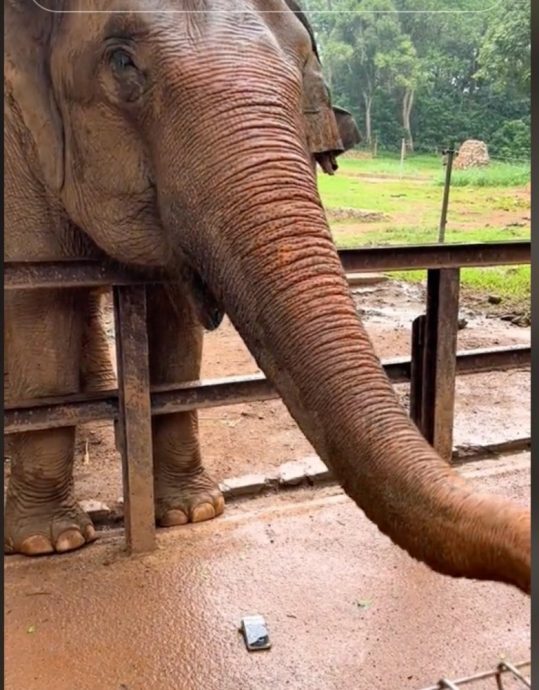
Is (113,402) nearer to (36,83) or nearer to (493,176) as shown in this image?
(36,83)

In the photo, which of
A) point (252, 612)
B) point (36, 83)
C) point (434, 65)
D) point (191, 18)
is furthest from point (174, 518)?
point (434, 65)

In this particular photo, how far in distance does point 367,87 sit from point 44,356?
96cm

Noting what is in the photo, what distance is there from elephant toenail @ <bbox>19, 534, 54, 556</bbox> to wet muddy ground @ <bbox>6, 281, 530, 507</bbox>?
367mm

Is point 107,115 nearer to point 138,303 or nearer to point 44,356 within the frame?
point 138,303

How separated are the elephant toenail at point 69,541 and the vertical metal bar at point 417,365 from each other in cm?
84

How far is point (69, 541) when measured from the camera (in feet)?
A: 5.72

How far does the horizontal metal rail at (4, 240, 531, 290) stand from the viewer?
153cm

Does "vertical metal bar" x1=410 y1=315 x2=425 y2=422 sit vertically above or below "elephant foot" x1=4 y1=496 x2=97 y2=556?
above

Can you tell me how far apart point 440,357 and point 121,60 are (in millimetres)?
1036

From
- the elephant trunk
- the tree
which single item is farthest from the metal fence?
the tree

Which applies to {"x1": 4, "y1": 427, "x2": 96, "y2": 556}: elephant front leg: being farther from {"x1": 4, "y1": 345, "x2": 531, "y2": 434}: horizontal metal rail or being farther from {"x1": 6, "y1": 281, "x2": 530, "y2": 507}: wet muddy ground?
{"x1": 6, "y1": 281, "x2": 530, "y2": 507}: wet muddy ground

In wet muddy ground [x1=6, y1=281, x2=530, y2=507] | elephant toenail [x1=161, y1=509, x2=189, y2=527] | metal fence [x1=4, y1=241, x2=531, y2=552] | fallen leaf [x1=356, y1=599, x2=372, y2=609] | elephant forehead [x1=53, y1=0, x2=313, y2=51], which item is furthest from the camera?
wet muddy ground [x1=6, y1=281, x2=530, y2=507]

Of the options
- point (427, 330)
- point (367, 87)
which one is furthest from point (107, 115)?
point (427, 330)

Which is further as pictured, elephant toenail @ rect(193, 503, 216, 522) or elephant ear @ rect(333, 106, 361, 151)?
elephant toenail @ rect(193, 503, 216, 522)
